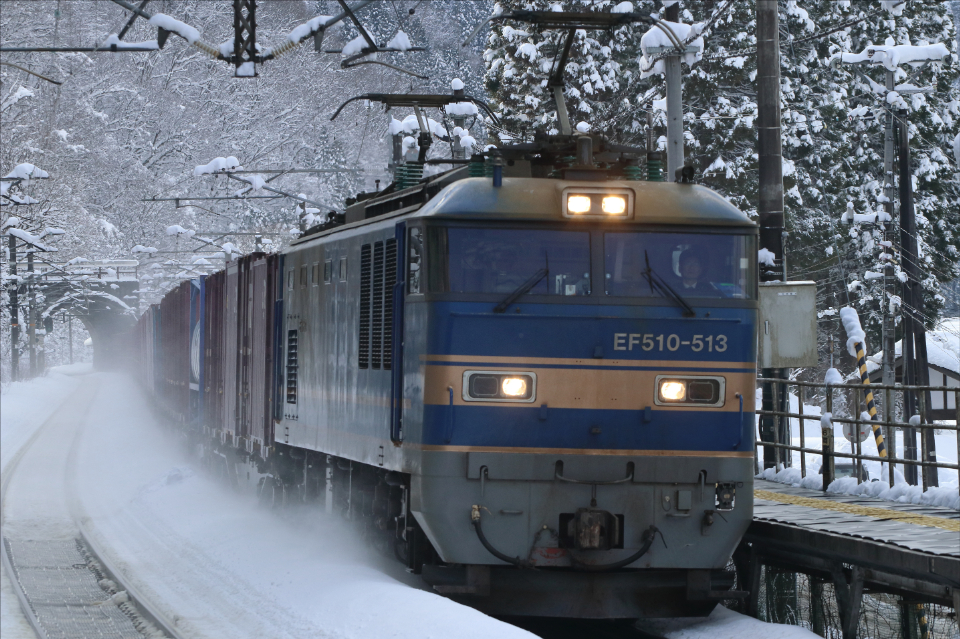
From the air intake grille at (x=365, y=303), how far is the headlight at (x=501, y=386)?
1.99m

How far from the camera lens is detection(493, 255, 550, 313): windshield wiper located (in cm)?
970

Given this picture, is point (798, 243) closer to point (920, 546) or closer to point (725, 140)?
point (725, 140)

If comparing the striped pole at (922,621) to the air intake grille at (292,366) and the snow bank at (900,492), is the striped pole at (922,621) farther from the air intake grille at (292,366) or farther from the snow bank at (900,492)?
the air intake grille at (292,366)

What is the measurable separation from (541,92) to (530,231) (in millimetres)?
29099

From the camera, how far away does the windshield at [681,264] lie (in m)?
9.92

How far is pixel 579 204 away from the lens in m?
9.88

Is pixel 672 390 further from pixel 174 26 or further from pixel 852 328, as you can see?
pixel 174 26

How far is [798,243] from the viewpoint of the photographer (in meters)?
38.8

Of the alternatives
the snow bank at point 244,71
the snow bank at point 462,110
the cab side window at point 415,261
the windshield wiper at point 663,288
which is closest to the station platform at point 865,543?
the windshield wiper at point 663,288

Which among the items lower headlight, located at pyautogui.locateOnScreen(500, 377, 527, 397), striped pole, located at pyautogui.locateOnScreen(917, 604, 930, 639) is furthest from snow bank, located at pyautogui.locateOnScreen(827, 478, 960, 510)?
lower headlight, located at pyautogui.locateOnScreen(500, 377, 527, 397)

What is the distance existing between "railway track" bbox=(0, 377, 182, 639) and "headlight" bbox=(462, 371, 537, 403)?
332 centimetres

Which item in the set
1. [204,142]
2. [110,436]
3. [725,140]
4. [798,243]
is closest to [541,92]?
[725,140]

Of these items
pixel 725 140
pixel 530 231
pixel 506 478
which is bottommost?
pixel 506 478

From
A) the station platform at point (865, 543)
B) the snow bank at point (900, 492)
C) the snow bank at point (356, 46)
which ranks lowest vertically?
the station platform at point (865, 543)
